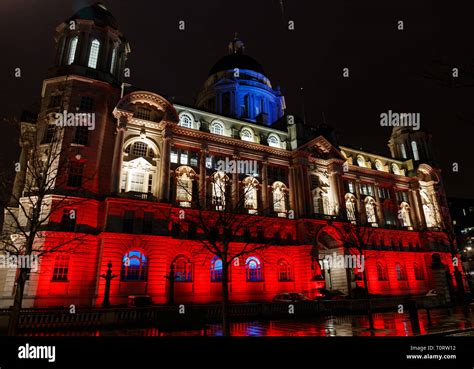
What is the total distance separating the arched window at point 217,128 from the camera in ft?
148

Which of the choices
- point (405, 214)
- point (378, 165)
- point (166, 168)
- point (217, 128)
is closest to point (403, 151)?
point (378, 165)

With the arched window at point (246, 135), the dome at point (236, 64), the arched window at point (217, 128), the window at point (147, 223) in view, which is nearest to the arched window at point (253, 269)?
the window at point (147, 223)

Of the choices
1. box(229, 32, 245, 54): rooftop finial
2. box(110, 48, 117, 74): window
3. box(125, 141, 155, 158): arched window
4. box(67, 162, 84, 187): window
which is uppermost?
box(229, 32, 245, 54): rooftop finial

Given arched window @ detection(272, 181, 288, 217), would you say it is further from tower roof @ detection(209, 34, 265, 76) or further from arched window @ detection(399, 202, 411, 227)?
tower roof @ detection(209, 34, 265, 76)

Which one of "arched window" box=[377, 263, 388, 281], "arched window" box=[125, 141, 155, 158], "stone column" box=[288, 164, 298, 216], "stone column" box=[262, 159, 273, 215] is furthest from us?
"arched window" box=[377, 263, 388, 281]

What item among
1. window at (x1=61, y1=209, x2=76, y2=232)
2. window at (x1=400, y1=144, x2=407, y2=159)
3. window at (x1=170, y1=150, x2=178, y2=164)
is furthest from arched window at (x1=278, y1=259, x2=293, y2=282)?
window at (x1=400, y1=144, x2=407, y2=159)

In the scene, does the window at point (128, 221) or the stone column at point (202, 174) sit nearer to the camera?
the window at point (128, 221)

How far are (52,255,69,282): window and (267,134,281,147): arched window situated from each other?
104 ft

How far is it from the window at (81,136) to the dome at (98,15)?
15.4m

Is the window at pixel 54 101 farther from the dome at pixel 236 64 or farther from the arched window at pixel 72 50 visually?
the dome at pixel 236 64

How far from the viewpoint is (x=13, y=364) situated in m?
7.36

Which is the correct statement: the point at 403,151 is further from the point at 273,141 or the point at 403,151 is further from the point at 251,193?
the point at 251,193

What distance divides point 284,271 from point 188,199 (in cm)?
1637

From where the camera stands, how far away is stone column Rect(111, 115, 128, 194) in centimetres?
3453
